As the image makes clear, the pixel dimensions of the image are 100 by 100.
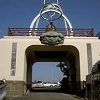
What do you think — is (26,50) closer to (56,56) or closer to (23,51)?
(23,51)

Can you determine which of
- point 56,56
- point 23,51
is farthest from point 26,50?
point 56,56

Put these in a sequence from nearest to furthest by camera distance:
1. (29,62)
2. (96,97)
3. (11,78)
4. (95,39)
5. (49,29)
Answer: (49,29) → (96,97) → (11,78) → (95,39) → (29,62)

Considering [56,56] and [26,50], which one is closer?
[26,50]

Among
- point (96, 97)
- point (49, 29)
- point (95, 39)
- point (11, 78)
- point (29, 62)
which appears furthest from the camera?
point (29, 62)

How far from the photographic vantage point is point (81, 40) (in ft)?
72.7

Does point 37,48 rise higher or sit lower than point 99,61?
higher

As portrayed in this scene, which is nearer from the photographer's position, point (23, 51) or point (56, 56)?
point (23, 51)

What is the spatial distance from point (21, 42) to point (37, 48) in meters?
2.03

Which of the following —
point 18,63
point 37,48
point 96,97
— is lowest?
point 96,97

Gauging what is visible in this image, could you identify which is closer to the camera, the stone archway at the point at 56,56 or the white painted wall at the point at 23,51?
the white painted wall at the point at 23,51

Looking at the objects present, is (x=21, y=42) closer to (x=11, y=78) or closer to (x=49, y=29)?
(x=11, y=78)

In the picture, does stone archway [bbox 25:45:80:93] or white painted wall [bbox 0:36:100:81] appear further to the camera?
stone archway [bbox 25:45:80:93]

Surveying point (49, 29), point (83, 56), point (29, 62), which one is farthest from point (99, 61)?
point (49, 29)

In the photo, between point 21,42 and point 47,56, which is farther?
point 47,56
